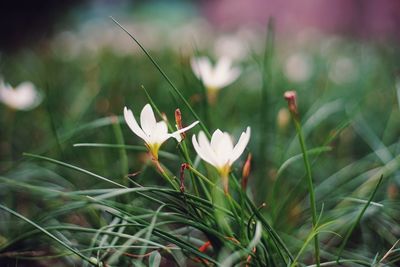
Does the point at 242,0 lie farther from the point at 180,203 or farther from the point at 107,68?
the point at 180,203

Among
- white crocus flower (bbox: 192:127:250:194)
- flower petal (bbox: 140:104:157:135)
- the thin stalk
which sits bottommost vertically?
the thin stalk

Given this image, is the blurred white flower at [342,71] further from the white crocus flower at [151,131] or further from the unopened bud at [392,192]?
the white crocus flower at [151,131]

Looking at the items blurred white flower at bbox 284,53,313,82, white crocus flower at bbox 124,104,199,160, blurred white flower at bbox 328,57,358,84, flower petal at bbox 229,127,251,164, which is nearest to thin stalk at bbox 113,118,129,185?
white crocus flower at bbox 124,104,199,160

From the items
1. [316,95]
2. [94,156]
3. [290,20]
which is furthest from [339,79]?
[290,20]

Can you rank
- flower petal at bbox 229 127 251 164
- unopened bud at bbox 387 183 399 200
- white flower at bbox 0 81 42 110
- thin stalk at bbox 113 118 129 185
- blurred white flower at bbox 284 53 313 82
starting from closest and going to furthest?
flower petal at bbox 229 127 251 164
thin stalk at bbox 113 118 129 185
unopened bud at bbox 387 183 399 200
white flower at bbox 0 81 42 110
blurred white flower at bbox 284 53 313 82

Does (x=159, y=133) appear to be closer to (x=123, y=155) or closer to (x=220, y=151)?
(x=220, y=151)

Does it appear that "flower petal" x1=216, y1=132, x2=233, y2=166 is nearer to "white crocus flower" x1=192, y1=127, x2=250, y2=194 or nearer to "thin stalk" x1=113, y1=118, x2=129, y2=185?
"white crocus flower" x1=192, y1=127, x2=250, y2=194

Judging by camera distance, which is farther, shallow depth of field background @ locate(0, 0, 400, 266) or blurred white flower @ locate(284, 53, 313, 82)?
blurred white flower @ locate(284, 53, 313, 82)

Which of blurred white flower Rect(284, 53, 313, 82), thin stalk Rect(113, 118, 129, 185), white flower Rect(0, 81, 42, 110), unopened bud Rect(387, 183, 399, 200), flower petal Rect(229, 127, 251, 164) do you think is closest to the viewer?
flower petal Rect(229, 127, 251, 164)
